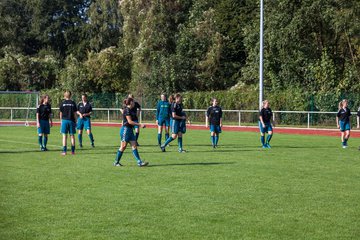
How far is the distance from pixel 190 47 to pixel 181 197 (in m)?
43.5

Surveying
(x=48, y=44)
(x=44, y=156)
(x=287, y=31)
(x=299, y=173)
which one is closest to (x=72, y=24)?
(x=48, y=44)

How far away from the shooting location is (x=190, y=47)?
53312mm

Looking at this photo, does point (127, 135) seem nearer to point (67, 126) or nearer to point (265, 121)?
point (67, 126)

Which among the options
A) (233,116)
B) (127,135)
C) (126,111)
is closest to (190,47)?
(233,116)

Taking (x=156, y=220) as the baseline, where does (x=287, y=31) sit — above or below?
above

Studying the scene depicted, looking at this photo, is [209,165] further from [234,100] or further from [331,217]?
[234,100]

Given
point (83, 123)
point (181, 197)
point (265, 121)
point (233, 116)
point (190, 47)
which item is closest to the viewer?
point (181, 197)

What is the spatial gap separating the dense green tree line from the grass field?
2307 cm

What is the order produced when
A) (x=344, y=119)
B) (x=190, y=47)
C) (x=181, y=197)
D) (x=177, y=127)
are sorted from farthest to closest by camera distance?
(x=190, y=47) < (x=344, y=119) < (x=177, y=127) < (x=181, y=197)

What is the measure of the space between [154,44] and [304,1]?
16740 mm

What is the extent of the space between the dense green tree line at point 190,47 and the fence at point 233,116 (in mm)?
2251

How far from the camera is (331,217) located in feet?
28.9

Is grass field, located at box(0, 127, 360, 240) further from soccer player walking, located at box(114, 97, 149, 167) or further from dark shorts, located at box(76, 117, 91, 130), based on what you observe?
dark shorts, located at box(76, 117, 91, 130)

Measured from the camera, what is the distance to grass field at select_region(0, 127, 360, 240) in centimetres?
804
